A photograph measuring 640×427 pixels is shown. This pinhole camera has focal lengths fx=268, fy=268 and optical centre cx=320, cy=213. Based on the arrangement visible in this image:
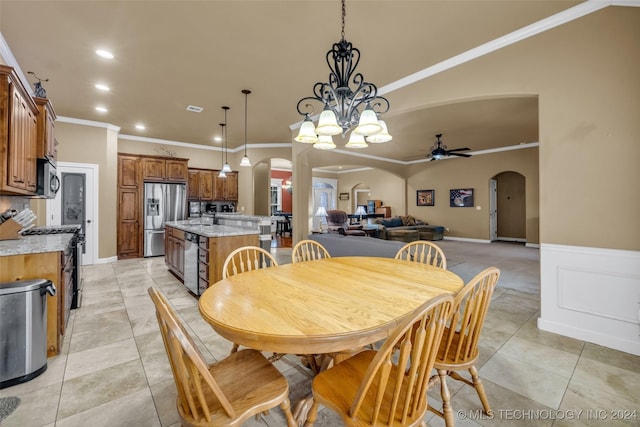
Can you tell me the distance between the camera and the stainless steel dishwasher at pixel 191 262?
3.66 metres

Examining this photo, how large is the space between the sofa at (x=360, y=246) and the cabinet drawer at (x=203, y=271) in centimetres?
185

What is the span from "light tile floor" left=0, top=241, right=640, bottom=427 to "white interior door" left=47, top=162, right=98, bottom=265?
3.06m

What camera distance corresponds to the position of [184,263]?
13.0 ft

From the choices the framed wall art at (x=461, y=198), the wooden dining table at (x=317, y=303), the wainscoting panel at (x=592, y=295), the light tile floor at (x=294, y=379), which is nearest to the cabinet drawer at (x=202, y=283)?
the light tile floor at (x=294, y=379)

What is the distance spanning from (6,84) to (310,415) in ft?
11.3

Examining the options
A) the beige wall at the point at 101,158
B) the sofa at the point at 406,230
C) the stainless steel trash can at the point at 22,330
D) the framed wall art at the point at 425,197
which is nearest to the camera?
the stainless steel trash can at the point at 22,330

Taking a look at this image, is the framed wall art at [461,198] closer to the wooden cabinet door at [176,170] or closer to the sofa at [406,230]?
the sofa at [406,230]

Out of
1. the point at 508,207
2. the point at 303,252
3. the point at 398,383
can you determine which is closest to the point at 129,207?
the point at 303,252

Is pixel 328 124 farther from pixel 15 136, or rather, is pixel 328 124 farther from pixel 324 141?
pixel 15 136

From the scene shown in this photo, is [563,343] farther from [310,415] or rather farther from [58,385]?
[58,385]

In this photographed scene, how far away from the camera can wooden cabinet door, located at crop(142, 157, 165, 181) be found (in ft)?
20.7

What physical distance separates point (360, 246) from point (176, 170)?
17.2ft

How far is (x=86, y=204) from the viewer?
5.50 meters

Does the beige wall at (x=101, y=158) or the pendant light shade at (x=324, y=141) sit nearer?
the pendant light shade at (x=324, y=141)
